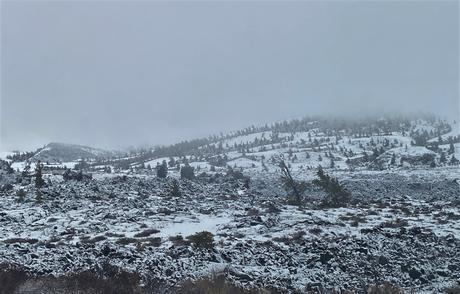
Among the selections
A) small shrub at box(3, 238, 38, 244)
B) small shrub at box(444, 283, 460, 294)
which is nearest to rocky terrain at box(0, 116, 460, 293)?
small shrub at box(3, 238, 38, 244)

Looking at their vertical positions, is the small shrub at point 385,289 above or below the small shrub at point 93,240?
below

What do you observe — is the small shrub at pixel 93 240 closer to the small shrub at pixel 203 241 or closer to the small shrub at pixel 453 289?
the small shrub at pixel 203 241

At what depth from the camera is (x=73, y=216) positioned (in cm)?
2834

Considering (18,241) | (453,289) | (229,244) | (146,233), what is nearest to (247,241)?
(229,244)

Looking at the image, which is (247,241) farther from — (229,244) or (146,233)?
(146,233)

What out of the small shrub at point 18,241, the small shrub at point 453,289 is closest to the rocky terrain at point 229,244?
the small shrub at point 18,241

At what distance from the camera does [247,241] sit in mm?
21781

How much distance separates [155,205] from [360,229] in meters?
16.0

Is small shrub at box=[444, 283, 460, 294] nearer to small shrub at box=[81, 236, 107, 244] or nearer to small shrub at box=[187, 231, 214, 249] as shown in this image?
small shrub at box=[187, 231, 214, 249]

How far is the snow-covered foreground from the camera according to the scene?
18125mm

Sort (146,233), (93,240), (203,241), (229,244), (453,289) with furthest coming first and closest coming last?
(146,233) < (93,240) < (229,244) < (203,241) < (453,289)

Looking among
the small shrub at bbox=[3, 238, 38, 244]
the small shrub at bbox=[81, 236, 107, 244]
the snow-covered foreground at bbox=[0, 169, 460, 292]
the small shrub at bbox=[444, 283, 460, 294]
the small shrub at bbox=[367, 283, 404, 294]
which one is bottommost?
the small shrub at bbox=[444, 283, 460, 294]

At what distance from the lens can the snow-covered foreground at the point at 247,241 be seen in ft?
59.5

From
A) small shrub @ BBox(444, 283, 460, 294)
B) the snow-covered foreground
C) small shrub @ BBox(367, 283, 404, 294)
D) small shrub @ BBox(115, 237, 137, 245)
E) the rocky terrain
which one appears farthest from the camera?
small shrub @ BBox(115, 237, 137, 245)
